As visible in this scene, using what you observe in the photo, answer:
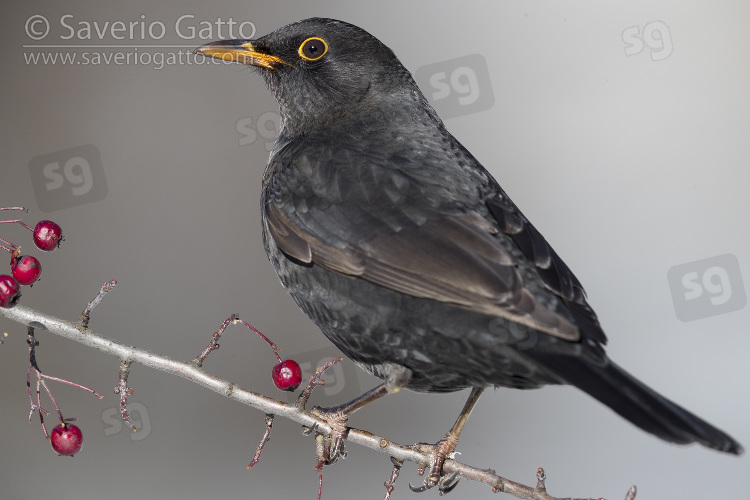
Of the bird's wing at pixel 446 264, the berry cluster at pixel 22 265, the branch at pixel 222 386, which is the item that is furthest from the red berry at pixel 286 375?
the berry cluster at pixel 22 265

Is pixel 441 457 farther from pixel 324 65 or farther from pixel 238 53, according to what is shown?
pixel 238 53

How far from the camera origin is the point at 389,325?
1956 millimetres

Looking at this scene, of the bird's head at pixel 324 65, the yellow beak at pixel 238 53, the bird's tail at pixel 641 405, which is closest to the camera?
the bird's tail at pixel 641 405

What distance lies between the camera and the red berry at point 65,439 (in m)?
1.86

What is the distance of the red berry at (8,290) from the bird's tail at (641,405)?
1.18m

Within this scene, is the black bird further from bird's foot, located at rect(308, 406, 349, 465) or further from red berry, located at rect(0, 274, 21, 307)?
red berry, located at rect(0, 274, 21, 307)

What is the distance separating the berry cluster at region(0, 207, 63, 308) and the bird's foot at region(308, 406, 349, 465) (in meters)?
0.82

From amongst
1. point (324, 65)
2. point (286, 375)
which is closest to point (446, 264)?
point (286, 375)

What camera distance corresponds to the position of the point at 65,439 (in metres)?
1.86

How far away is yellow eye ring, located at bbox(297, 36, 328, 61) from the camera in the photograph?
244 cm

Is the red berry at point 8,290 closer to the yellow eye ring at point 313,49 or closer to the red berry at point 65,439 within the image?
the red berry at point 65,439

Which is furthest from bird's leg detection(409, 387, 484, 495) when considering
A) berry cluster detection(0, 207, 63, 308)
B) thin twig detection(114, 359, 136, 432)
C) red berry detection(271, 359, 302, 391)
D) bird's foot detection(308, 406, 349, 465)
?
berry cluster detection(0, 207, 63, 308)

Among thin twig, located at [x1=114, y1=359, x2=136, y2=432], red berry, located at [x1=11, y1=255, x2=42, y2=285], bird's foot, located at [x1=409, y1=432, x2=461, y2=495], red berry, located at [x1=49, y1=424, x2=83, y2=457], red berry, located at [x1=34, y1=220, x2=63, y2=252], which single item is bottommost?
bird's foot, located at [x1=409, y1=432, x2=461, y2=495]

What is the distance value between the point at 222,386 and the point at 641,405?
0.92 metres
